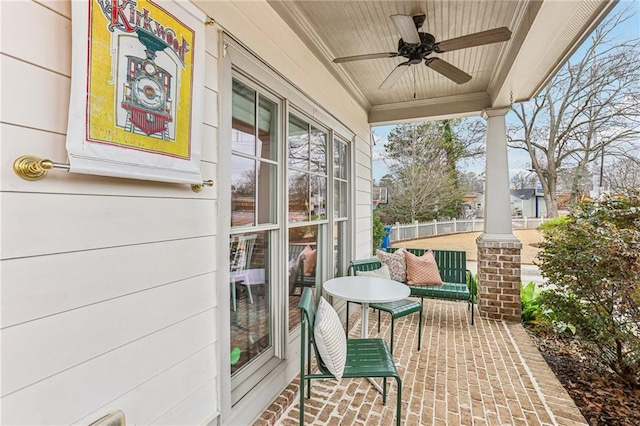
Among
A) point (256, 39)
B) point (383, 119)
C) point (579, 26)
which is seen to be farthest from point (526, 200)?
point (256, 39)

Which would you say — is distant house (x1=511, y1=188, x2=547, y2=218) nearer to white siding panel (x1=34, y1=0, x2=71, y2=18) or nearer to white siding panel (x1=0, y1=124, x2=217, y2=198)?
white siding panel (x1=0, y1=124, x2=217, y2=198)

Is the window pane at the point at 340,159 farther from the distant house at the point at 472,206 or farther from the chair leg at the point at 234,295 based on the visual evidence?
the distant house at the point at 472,206

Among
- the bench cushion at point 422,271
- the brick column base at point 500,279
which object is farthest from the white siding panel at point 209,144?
the brick column base at point 500,279

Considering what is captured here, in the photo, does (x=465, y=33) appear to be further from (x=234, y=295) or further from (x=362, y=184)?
(x=234, y=295)

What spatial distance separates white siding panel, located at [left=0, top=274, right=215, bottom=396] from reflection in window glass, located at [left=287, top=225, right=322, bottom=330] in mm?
1261

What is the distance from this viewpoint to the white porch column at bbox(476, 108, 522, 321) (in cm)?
392

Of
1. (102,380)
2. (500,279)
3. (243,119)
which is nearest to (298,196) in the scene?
(243,119)

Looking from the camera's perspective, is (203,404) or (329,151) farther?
(329,151)

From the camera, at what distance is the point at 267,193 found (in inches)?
91.5

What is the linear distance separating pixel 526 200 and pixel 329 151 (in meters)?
9.41

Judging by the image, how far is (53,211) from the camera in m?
1.01

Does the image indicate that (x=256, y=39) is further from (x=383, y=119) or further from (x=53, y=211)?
A: (x=383, y=119)

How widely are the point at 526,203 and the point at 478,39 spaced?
9.57 meters

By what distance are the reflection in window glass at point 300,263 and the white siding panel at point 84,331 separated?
4.14 ft
